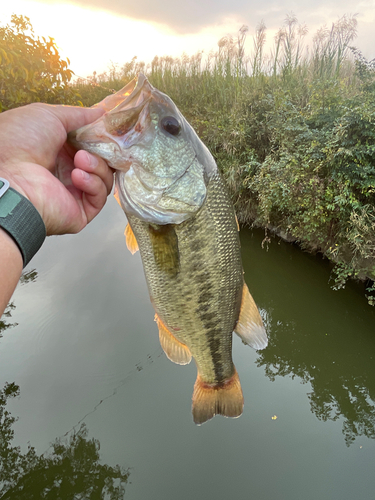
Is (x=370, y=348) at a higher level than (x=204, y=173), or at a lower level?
lower

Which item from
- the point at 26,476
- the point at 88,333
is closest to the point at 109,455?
the point at 26,476

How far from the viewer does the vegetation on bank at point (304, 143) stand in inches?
181

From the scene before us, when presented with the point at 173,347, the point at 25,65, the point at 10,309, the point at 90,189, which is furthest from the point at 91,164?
the point at 10,309

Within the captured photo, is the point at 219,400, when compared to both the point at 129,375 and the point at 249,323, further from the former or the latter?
the point at 129,375

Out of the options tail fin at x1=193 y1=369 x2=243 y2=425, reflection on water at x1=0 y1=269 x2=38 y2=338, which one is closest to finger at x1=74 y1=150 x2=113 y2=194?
tail fin at x1=193 y1=369 x2=243 y2=425

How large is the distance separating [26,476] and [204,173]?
3.81 meters

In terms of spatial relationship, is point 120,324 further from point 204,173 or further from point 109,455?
point 204,173

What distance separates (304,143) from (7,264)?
569cm

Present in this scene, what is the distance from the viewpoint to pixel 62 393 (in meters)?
3.73

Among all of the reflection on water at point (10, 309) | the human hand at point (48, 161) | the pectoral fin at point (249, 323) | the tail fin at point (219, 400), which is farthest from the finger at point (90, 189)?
the reflection on water at point (10, 309)

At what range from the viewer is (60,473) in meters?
3.06

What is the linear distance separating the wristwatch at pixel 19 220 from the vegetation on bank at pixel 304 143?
3.68m

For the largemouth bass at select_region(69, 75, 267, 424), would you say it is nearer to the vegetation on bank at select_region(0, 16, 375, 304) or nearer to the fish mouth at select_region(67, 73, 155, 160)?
the fish mouth at select_region(67, 73, 155, 160)

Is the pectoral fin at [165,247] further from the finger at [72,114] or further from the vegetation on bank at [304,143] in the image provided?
the vegetation on bank at [304,143]
